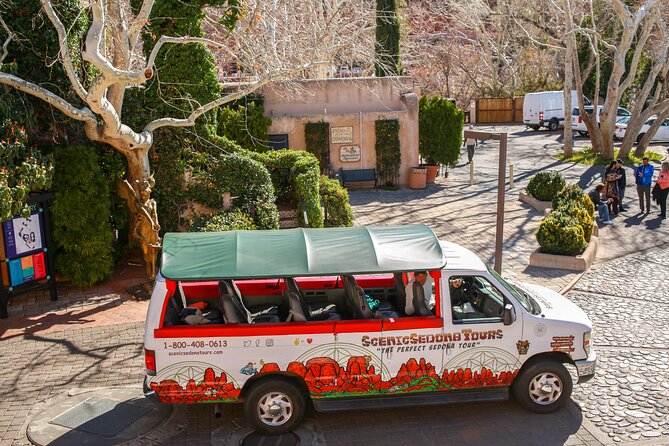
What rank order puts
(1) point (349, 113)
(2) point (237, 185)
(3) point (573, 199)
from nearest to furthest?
1. (2) point (237, 185)
2. (3) point (573, 199)
3. (1) point (349, 113)

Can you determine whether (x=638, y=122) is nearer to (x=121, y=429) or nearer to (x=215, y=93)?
(x=215, y=93)

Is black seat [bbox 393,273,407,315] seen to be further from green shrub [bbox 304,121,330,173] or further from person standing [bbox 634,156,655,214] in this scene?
green shrub [bbox 304,121,330,173]

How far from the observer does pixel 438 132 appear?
25.2 meters

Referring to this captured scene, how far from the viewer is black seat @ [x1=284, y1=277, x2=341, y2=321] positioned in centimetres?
816

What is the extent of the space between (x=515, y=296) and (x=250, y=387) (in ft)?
10.8

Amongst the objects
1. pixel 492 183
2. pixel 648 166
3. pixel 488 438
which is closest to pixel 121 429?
pixel 488 438

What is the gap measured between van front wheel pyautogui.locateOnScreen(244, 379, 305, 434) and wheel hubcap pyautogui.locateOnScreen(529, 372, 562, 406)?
2742 millimetres

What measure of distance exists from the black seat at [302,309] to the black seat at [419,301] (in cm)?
94

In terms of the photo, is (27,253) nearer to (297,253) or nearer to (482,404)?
(297,253)

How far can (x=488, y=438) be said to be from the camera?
7859mm

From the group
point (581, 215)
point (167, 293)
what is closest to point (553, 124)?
point (581, 215)

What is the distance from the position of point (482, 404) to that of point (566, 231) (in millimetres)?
6822

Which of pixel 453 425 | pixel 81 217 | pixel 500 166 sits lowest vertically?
pixel 453 425

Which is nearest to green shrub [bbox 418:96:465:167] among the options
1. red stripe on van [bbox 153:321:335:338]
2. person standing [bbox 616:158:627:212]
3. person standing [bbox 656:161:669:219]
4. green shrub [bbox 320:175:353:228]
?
person standing [bbox 616:158:627:212]
